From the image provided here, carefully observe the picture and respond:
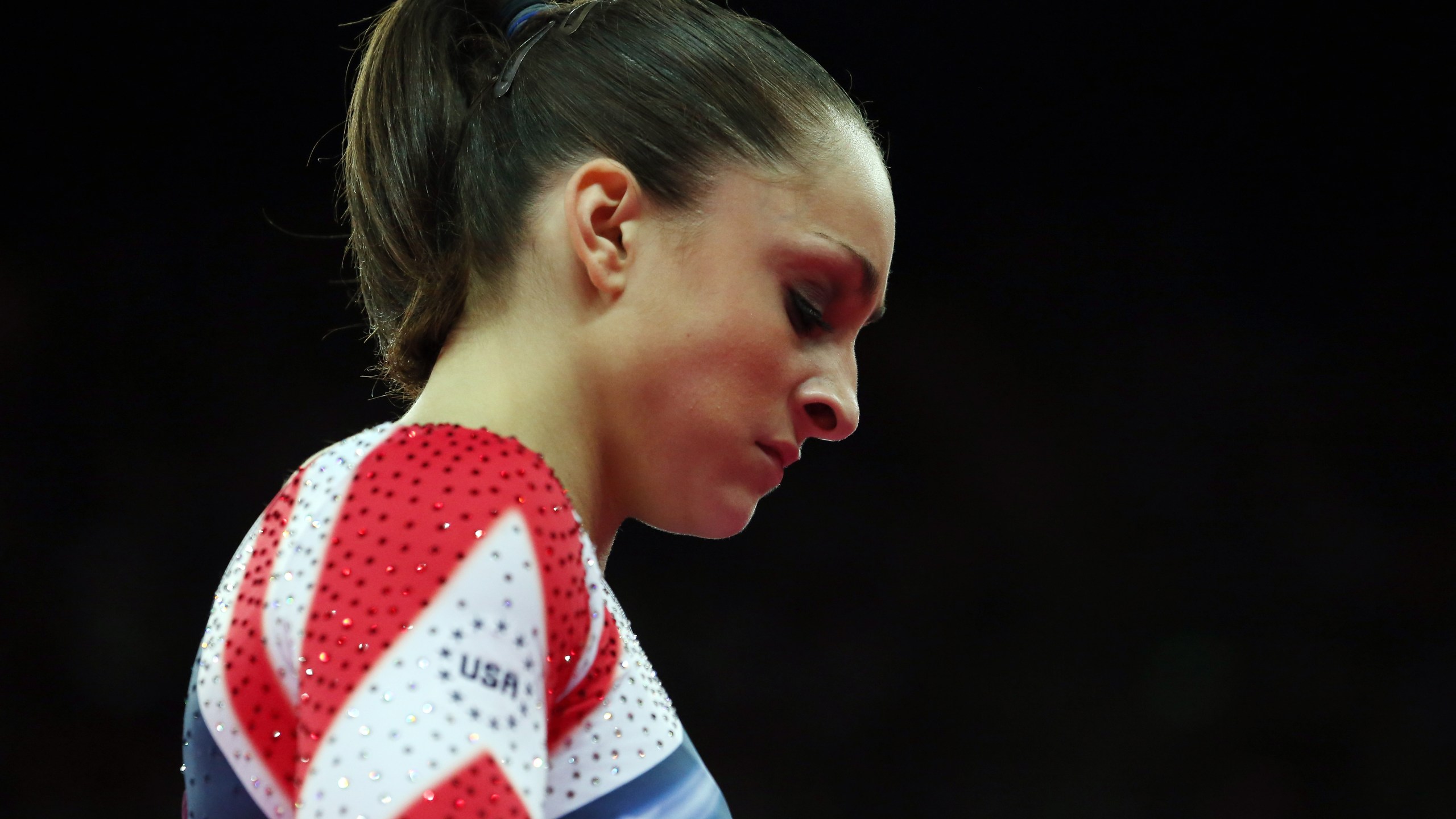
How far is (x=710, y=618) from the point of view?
9.46 feet

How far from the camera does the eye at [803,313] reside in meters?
0.80

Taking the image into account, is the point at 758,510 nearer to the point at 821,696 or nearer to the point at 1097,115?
the point at 821,696

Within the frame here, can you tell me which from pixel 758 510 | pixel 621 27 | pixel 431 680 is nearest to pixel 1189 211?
pixel 758 510

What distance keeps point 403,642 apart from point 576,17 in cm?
51

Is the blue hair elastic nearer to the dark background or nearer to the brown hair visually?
the brown hair

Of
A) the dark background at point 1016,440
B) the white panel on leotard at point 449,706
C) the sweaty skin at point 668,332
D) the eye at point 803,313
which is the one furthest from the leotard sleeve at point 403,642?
the dark background at point 1016,440

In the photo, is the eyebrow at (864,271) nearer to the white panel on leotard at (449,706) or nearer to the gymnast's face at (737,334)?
the gymnast's face at (737,334)

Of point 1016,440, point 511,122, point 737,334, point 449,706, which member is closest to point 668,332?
point 737,334

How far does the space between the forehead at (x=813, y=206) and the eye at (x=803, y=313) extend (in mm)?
35

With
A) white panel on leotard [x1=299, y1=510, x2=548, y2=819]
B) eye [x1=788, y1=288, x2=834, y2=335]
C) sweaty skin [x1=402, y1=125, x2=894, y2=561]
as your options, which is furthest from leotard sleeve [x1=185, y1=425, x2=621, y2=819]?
eye [x1=788, y1=288, x2=834, y2=335]

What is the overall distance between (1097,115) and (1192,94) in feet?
0.74

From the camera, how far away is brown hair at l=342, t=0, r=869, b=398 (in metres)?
0.81

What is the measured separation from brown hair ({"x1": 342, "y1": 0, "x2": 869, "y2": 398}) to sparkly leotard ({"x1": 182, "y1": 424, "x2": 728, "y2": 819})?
195 millimetres

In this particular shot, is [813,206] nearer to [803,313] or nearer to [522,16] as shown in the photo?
[803,313]
